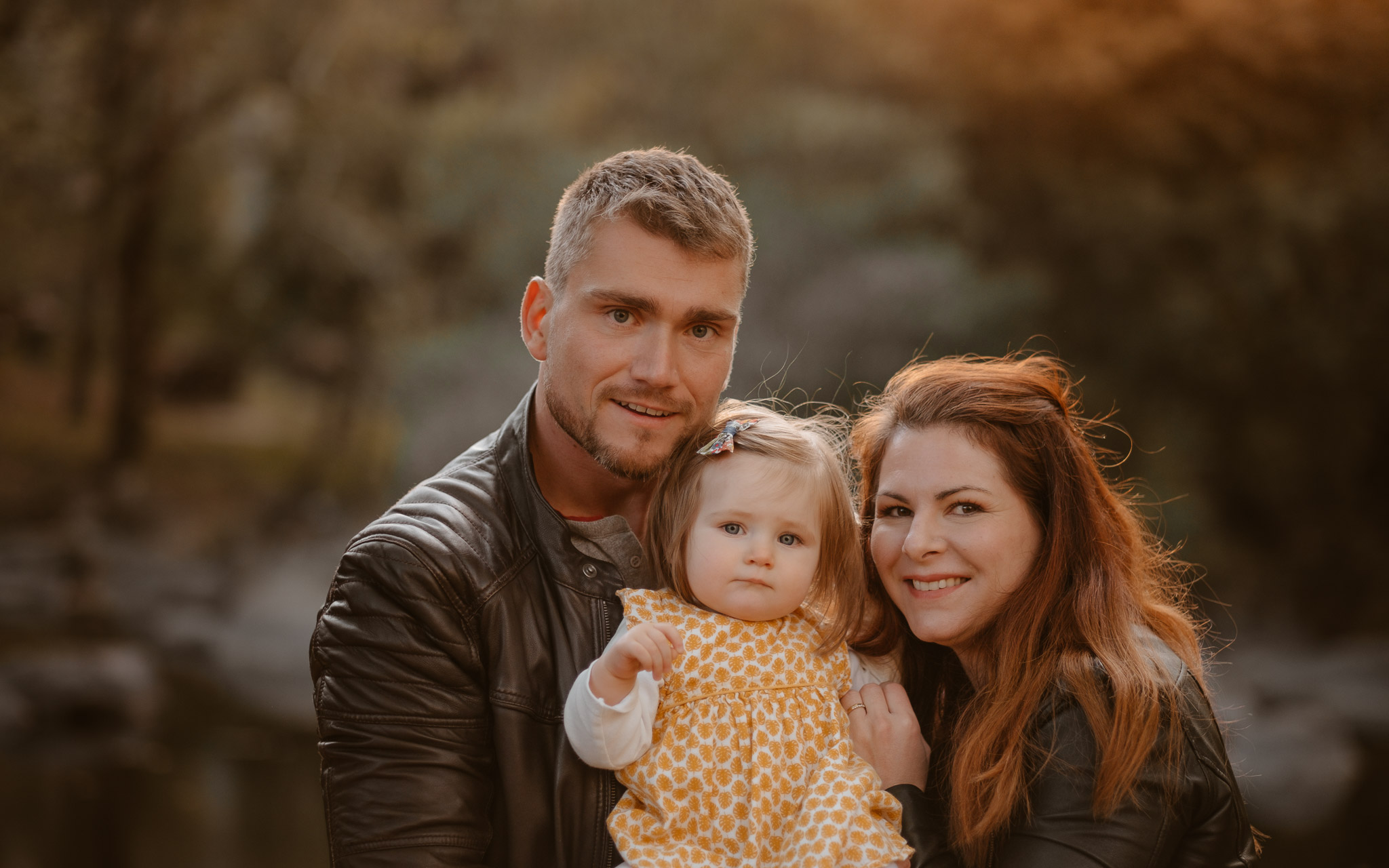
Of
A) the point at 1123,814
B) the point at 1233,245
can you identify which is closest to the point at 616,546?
the point at 1123,814

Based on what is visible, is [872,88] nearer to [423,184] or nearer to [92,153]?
[423,184]

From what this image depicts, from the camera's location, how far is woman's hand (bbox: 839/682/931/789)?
6.03 ft

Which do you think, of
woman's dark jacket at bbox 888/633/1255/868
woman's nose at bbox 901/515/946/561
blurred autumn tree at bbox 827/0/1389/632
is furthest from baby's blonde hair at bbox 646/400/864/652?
blurred autumn tree at bbox 827/0/1389/632

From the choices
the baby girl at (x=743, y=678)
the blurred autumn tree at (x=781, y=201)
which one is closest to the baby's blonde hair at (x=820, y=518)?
the baby girl at (x=743, y=678)

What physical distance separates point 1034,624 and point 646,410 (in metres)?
0.78

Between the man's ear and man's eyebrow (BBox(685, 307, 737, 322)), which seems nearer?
man's eyebrow (BBox(685, 307, 737, 322))

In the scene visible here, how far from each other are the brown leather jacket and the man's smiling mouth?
313 mm

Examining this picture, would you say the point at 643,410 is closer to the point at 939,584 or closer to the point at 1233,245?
the point at 939,584

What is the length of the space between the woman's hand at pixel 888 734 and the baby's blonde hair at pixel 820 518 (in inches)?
4.5

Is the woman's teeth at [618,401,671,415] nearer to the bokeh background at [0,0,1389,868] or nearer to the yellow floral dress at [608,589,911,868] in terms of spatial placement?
the yellow floral dress at [608,589,911,868]

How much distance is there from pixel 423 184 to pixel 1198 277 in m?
6.27

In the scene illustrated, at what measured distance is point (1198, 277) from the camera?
8.58 metres

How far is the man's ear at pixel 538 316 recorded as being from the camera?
7.22ft

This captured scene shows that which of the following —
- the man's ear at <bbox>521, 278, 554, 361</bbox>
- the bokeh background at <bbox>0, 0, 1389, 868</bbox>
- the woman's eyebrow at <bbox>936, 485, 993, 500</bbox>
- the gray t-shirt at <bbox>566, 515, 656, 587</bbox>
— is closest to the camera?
the woman's eyebrow at <bbox>936, 485, 993, 500</bbox>
